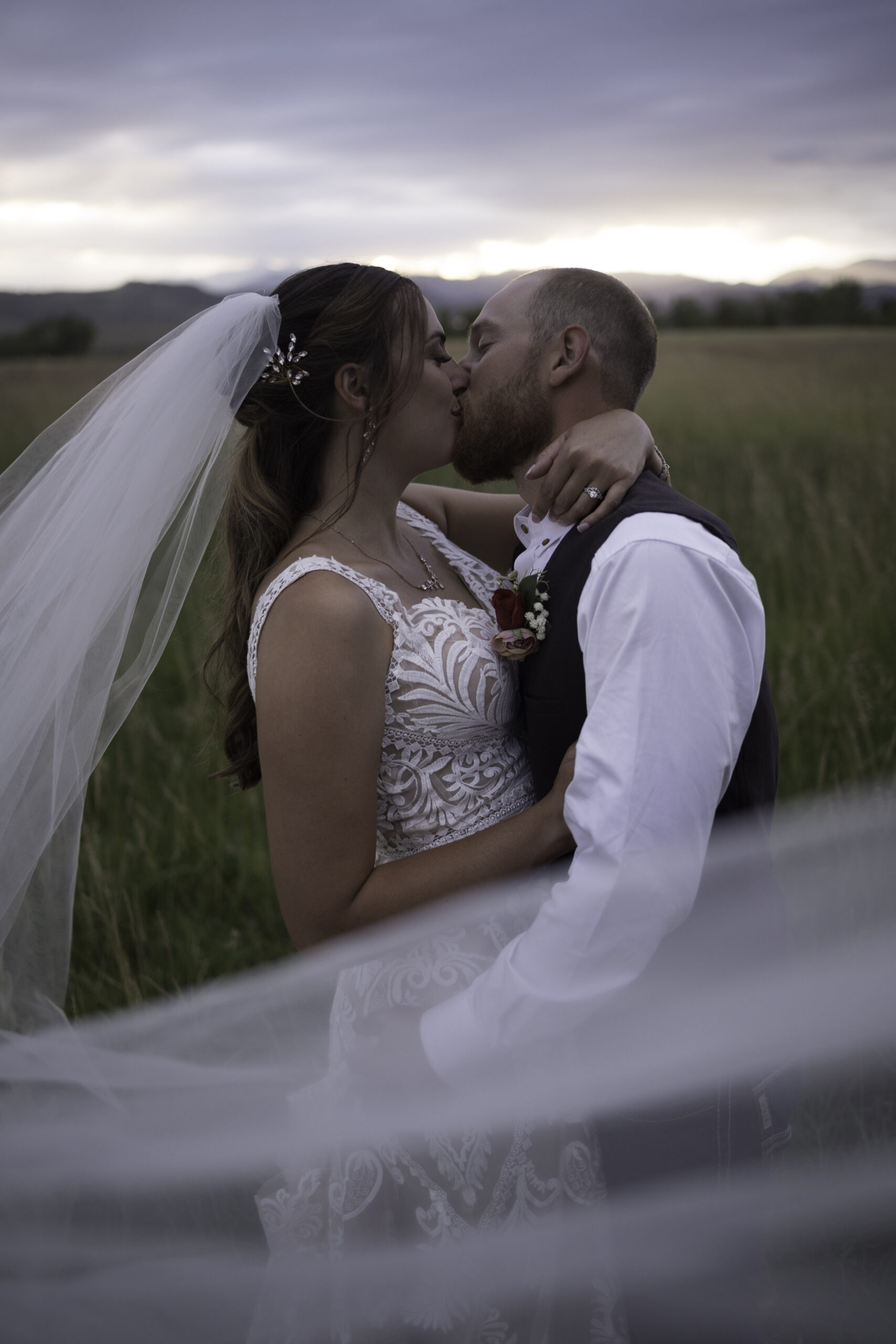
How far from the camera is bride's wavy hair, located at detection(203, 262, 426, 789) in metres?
2.22

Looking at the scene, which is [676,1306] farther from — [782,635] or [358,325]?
[782,635]

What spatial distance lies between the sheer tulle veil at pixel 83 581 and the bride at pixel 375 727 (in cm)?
13

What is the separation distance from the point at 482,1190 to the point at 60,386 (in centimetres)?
945

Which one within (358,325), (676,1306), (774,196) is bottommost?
(676,1306)

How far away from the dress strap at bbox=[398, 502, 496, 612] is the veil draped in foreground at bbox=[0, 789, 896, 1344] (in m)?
0.82

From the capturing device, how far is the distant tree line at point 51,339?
29.0ft

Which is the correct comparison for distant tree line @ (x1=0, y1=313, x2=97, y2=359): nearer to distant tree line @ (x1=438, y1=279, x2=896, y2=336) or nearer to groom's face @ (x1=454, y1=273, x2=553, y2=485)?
distant tree line @ (x1=438, y1=279, x2=896, y2=336)

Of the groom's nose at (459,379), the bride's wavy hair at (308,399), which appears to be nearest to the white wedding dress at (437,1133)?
the bride's wavy hair at (308,399)

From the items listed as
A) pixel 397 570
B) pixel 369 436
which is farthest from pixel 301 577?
pixel 369 436

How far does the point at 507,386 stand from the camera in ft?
7.47

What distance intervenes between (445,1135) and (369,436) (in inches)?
59.6

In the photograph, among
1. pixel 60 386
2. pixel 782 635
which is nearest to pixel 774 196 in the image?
pixel 782 635

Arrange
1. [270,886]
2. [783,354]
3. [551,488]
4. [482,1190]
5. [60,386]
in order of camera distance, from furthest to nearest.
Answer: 1. [60,386]
2. [783,354]
3. [270,886]
4. [551,488]
5. [482,1190]

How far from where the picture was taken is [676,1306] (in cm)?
141
